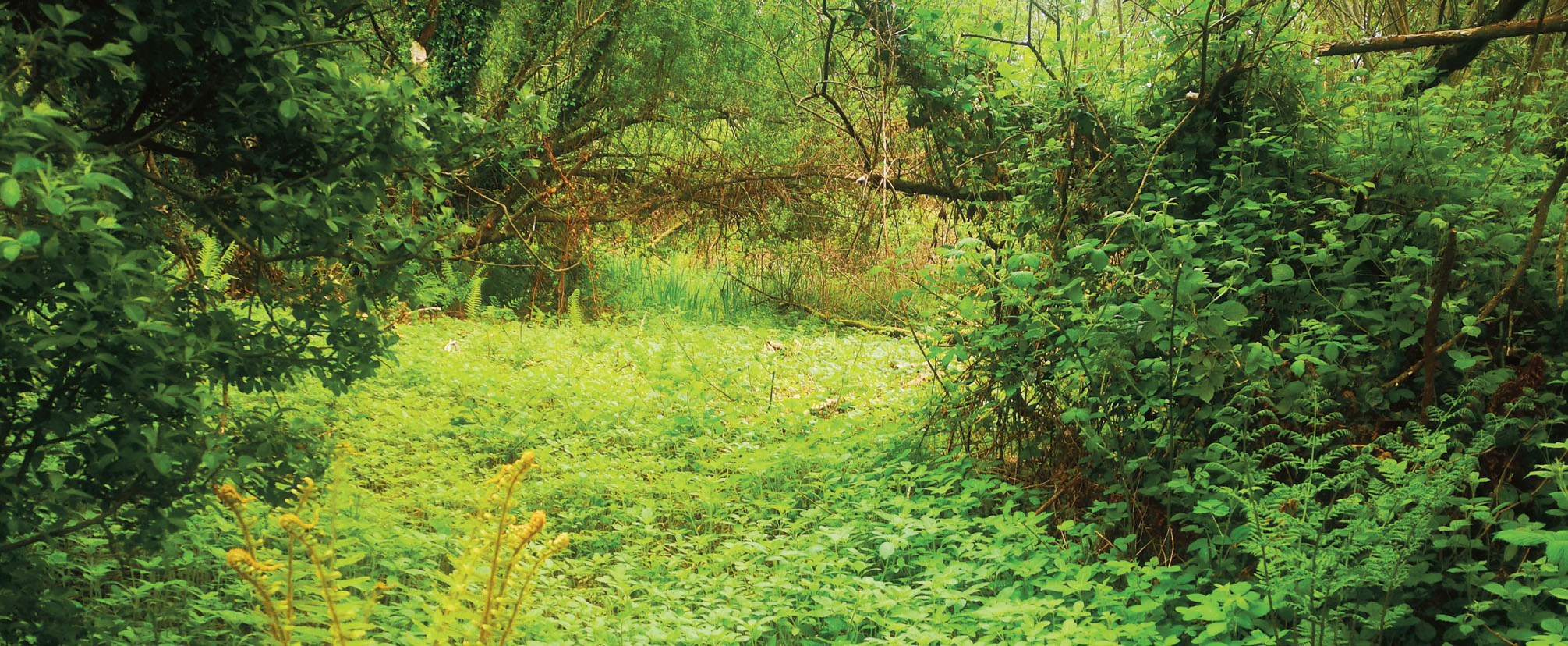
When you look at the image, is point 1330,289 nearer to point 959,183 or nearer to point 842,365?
point 959,183

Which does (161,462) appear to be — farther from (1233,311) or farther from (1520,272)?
(1520,272)

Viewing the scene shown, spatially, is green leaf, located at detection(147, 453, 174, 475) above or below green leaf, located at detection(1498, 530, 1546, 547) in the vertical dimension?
below

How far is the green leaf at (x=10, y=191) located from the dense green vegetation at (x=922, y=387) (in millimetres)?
66

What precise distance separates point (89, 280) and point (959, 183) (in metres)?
4.64

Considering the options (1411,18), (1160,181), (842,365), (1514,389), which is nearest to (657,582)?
(1160,181)

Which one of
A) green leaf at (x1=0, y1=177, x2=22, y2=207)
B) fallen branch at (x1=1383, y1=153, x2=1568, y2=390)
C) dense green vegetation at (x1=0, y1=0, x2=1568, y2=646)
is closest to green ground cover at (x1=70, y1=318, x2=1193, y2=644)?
dense green vegetation at (x1=0, y1=0, x2=1568, y2=646)

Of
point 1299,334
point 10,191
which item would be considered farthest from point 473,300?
point 1299,334

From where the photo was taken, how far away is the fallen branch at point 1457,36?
124 inches

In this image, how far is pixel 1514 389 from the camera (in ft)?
9.51

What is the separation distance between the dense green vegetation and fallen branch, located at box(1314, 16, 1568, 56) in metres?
0.01

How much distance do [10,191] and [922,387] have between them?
510cm

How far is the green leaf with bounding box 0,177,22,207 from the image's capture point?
155cm

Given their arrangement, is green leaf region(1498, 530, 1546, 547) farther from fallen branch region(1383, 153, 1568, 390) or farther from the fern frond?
the fern frond

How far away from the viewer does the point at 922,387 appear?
601cm
